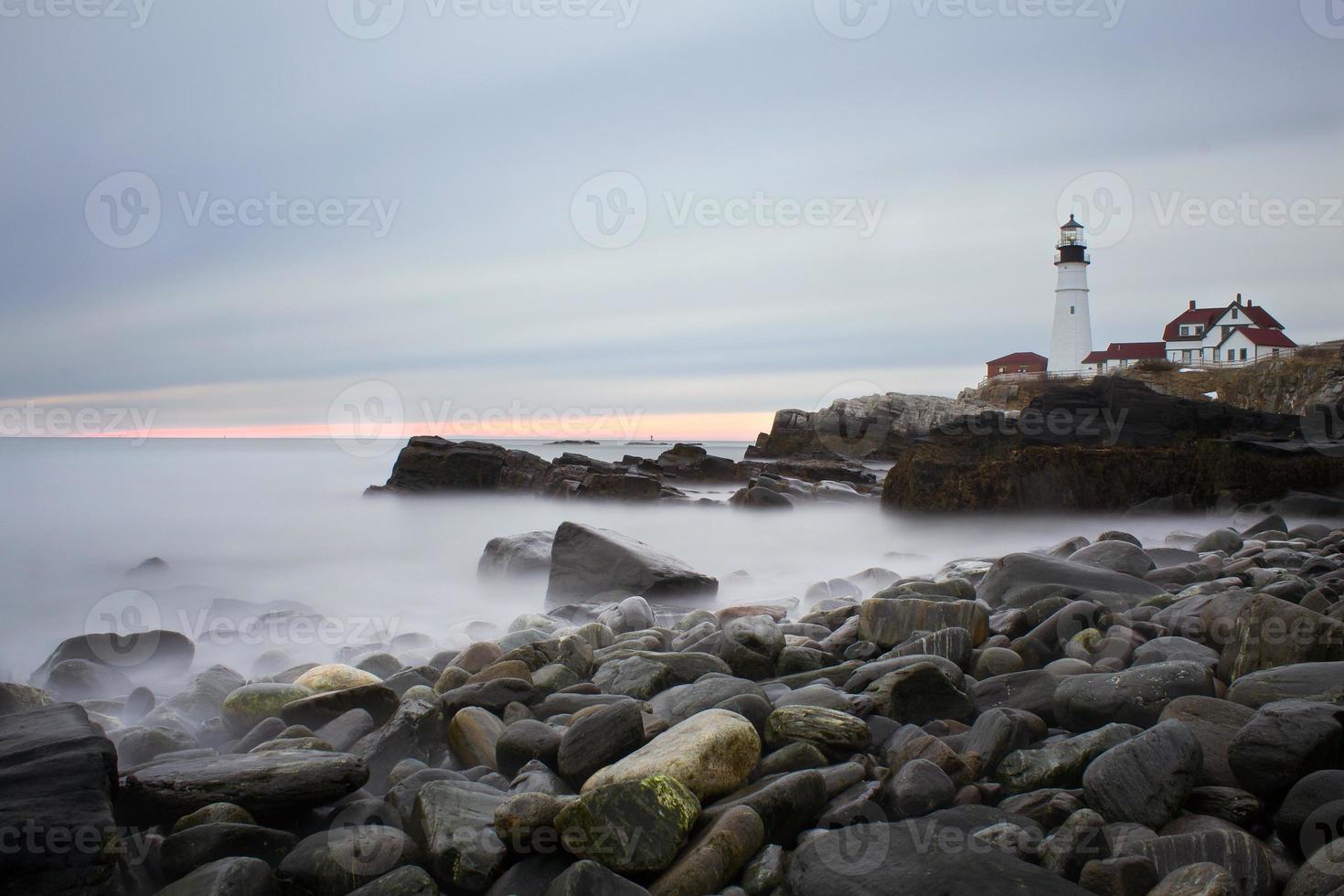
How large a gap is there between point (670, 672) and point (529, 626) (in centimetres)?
233

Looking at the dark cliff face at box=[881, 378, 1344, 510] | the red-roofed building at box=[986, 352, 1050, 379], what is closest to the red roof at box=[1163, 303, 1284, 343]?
the red-roofed building at box=[986, 352, 1050, 379]

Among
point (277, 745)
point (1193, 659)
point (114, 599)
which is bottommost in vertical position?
point (114, 599)

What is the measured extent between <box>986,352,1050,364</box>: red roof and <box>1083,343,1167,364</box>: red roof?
8.80m

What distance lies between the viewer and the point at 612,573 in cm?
744

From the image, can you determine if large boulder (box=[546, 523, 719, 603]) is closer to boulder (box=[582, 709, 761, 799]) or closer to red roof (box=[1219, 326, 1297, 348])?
boulder (box=[582, 709, 761, 799])

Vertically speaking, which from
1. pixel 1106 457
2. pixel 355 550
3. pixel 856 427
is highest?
pixel 856 427

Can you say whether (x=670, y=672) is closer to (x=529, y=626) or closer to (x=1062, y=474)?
(x=529, y=626)

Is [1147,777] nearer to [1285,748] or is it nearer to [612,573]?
[1285,748]

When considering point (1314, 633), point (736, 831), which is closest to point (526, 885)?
point (736, 831)

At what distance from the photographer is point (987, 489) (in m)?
11.3

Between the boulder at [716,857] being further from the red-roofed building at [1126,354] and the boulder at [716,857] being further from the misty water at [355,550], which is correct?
the red-roofed building at [1126,354]

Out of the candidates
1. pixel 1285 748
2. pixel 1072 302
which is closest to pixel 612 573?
pixel 1285 748

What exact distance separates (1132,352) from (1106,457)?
167 feet

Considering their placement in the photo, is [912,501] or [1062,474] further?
[912,501]
